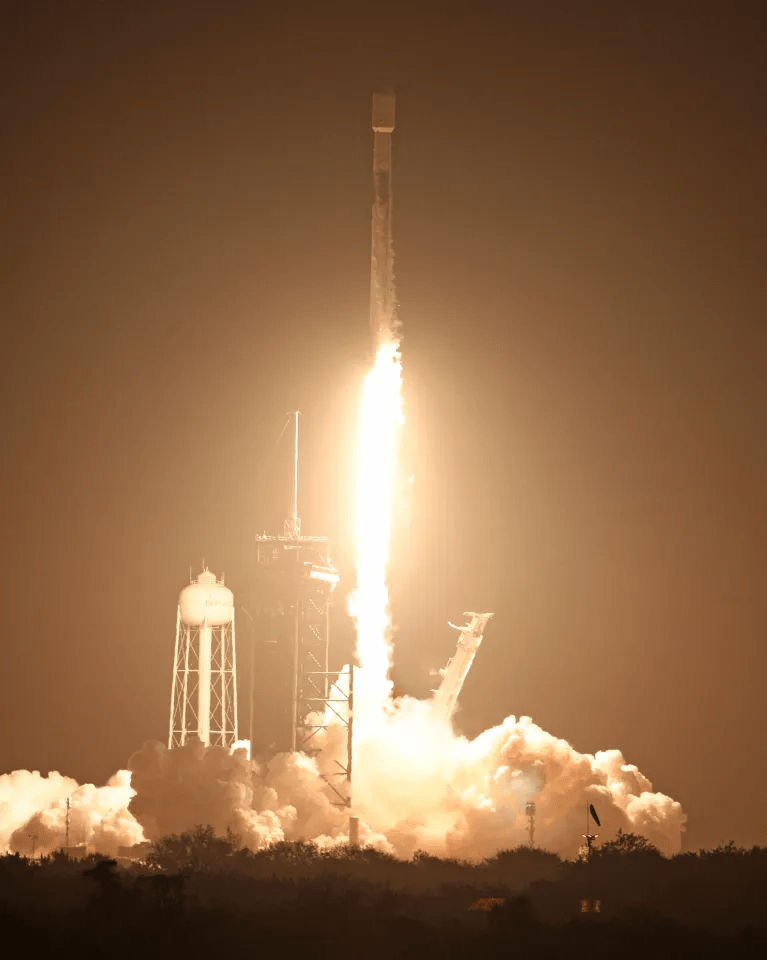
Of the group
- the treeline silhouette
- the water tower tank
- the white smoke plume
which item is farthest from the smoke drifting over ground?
the water tower tank

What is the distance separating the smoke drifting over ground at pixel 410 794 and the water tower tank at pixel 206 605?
10051mm

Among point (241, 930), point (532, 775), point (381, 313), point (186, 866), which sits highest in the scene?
point (381, 313)

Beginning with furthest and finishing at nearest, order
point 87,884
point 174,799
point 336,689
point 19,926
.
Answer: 1. point 336,689
2. point 174,799
3. point 87,884
4. point 19,926

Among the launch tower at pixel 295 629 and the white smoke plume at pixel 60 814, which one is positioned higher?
the launch tower at pixel 295 629

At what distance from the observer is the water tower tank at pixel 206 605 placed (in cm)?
9538

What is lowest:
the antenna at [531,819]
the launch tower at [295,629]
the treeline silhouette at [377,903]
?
the treeline silhouette at [377,903]

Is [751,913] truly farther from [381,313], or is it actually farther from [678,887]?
[381,313]

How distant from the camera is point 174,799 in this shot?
82.7 m

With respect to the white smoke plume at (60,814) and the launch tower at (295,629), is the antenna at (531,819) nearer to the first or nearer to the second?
the launch tower at (295,629)

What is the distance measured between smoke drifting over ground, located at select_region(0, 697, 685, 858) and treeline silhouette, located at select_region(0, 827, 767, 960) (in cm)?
293

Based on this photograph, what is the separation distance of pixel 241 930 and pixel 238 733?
44.5m

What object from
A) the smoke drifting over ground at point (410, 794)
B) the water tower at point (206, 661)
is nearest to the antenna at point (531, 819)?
the smoke drifting over ground at point (410, 794)

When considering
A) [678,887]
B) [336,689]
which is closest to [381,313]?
[336,689]

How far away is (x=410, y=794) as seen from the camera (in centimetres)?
8625
